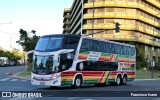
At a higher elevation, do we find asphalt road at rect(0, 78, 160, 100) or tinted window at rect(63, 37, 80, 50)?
→ tinted window at rect(63, 37, 80, 50)

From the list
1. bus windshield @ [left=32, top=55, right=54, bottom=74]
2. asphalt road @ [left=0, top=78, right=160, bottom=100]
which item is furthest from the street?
bus windshield @ [left=32, top=55, right=54, bottom=74]

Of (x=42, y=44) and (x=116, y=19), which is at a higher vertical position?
(x=116, y=19)

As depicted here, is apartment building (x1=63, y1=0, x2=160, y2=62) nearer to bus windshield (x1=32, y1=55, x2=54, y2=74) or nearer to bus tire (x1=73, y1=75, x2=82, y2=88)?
bus tire (x1=73, y1=75, x2=82, y2=88)

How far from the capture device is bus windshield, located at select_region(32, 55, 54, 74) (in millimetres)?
26078

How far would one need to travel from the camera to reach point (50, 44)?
87.5ft

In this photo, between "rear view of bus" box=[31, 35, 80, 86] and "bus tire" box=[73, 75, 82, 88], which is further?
"bus tire" box=[73, 75, 82, 88]

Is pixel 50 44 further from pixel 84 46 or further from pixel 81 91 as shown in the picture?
pixel 81 91

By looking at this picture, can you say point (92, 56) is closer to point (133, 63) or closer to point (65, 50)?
point (65, 50)

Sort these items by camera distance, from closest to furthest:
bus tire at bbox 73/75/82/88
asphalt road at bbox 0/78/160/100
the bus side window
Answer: asphalt road at bbox 0/78/160/100 < bus tire at bbox 73/75/82/88 < the bus side window

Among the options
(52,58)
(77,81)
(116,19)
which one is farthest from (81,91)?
(116,19)

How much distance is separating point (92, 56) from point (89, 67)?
0.82m

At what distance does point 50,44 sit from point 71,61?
1806mm

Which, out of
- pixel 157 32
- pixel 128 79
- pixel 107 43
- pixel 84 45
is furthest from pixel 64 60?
pixel 157 32

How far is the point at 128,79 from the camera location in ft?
120
